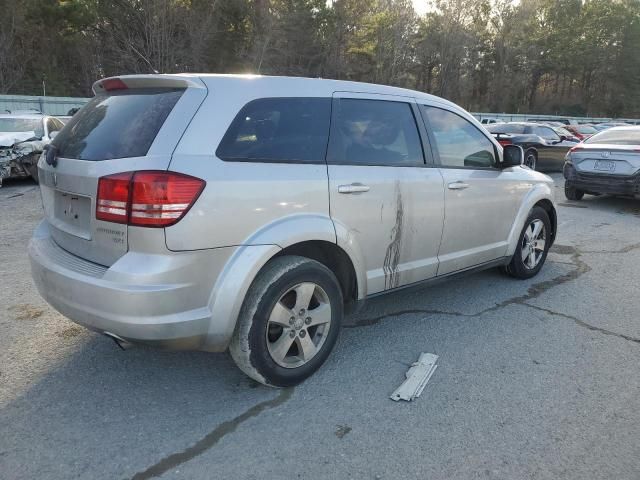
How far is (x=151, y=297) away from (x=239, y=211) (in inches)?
24.4

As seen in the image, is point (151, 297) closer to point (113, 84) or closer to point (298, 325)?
point (298, 325)

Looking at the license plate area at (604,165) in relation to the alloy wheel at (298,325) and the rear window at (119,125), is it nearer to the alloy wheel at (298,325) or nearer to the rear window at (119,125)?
the alloy wheel at (298,325)

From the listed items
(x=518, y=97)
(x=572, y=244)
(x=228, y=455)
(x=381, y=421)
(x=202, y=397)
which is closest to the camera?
(x=228, y=455)

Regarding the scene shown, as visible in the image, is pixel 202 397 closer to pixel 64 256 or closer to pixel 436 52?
pixel 64 256

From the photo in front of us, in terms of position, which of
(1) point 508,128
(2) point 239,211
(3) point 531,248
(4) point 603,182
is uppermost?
(1) point 508,128

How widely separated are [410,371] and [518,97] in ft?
228

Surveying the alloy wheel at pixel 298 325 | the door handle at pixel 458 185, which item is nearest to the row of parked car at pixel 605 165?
the door handle at pixel 458 185

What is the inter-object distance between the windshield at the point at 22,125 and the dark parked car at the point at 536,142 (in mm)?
11673

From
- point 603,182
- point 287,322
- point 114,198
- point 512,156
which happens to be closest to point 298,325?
point 287,322

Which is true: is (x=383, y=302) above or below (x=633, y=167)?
below

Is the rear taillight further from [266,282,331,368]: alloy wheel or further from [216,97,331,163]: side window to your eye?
[266,282,331,368]: alloy wheel

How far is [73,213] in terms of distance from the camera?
293cm

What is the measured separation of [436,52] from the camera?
182 feet

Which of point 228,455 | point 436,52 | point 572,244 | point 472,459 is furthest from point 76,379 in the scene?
point 436,52
